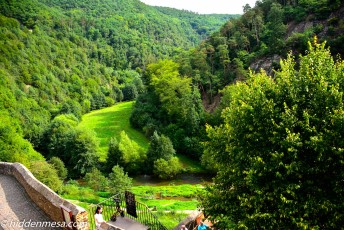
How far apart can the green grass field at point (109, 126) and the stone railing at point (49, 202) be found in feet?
161

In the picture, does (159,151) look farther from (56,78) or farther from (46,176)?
(56,78)

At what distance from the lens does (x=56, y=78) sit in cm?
12350

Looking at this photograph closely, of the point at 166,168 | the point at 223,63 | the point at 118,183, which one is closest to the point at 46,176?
the point at 118,183

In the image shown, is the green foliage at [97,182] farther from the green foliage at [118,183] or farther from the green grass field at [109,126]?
the green grass field at [109,126]

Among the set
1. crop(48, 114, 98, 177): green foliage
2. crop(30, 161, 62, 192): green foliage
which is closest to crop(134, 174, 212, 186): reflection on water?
crop(48, 114, 98, 177): green foliage

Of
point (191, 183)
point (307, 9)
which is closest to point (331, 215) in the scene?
point (191, 183)

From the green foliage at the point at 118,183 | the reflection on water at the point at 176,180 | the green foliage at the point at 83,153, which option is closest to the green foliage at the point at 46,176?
the green foliage at the point at 118,183

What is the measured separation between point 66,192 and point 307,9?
60325mm

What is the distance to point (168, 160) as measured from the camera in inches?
2397

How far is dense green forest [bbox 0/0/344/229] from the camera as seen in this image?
14281mm

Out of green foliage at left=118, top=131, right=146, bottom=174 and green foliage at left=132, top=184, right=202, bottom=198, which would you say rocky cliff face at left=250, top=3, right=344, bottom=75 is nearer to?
green foliage at left=132, top=184, right=202, bottom=198

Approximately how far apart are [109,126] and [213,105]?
36.4 meters

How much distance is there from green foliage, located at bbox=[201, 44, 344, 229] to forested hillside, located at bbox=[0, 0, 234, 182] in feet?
130

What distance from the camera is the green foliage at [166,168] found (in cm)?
5897
